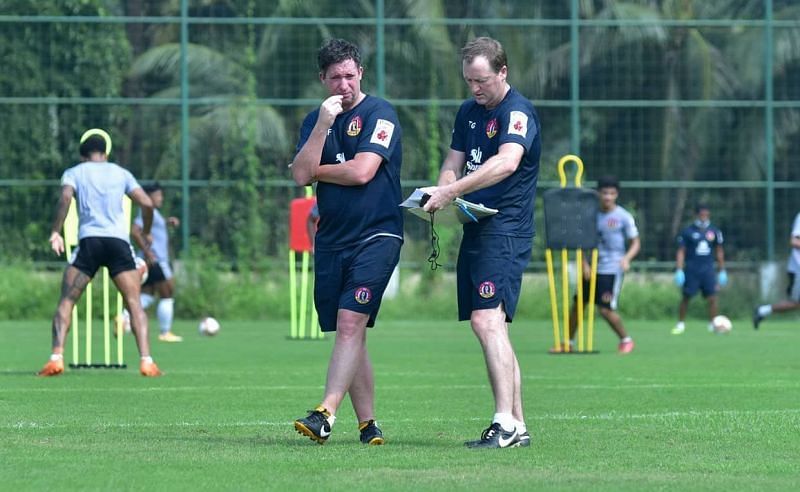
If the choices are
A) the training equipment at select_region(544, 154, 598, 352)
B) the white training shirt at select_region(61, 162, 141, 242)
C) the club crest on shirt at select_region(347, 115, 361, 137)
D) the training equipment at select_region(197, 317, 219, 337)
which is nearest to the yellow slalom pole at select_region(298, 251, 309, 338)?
the training equipment at select_region(197, 317, 219, 337)

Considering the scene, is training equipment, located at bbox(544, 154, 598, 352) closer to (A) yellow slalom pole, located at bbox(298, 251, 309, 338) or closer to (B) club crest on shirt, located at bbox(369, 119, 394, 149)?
(A) yellow slalom pole, located at bbox(298, 251, 309, 338)

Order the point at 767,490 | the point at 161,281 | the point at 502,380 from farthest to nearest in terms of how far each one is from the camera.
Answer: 1. the point at 161,281
2. the point at 502,380
3. the point at 767,490

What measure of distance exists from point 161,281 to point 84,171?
23.2 ft

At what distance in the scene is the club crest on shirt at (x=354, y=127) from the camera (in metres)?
9.02

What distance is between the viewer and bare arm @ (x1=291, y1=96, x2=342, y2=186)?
345 inches

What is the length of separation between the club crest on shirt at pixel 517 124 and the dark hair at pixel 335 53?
33.6 inches

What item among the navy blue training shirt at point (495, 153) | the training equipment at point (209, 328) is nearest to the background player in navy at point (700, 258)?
the training equipment at point (209, 328)

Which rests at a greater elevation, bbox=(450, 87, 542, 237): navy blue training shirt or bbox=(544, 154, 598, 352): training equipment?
bbox=(450, 87, 542, 237): navy blue training shirt

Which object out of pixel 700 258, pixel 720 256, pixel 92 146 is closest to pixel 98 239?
pixel 92 146

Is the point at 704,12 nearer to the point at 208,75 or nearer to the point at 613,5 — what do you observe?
the point at 613,5

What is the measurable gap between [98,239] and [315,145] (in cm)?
601

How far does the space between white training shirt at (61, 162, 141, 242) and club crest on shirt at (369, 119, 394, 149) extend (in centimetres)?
584

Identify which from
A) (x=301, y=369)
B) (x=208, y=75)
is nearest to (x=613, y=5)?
(x=208, y=75)

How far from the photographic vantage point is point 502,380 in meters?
8.95
